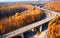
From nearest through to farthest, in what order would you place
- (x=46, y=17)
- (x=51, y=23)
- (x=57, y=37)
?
(x=57, y=37), (x=51, y=23), (x=46, y=17)

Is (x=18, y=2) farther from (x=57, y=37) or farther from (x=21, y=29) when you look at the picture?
(x=57, y=37)

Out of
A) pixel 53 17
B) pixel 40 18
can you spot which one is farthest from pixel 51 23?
pixel 40 18

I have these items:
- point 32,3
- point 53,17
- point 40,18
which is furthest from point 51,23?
point 32,3

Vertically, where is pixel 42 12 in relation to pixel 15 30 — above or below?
above

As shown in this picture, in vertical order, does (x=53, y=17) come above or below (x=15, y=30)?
above

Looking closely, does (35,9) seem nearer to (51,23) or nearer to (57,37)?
(51,23)

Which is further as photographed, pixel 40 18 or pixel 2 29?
pixel 40 18

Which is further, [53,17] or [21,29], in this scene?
[21,29]

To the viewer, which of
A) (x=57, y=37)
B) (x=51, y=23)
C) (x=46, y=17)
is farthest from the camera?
(x=46, y=17)

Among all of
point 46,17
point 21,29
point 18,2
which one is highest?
point 18,2
